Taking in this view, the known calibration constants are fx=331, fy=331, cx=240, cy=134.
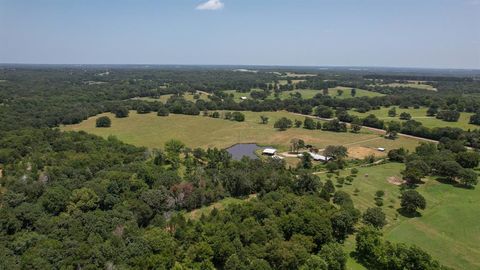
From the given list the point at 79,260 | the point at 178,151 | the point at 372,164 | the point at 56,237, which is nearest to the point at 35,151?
the point at 178,151

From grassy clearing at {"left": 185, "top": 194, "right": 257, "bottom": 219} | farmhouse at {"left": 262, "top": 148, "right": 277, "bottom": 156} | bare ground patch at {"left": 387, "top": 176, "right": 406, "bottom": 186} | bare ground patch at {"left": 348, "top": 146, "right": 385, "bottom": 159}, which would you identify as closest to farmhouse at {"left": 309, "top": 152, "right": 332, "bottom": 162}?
bare ground patch at {"left": 348, "top": 146, "right": 385, "bottom": 159}

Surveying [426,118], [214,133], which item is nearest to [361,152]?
[214,133]

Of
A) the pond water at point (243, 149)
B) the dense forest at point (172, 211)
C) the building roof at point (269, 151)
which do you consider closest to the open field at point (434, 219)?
the dense forest at point (172, 211)

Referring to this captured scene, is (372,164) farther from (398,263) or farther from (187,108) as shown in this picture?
(187,108)

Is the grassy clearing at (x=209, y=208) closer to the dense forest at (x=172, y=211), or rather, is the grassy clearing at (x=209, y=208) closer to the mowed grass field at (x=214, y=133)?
the dense forest at (x=172, y=211)

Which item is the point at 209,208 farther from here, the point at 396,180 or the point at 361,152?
the point at 361,152

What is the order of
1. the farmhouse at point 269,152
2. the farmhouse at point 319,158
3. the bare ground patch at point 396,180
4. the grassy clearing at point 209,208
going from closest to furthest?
the grassy clearing at point 209,208, the bare ground patch at point 396,180, the farmhouse at point 319,158, the farmhouse at point 269,152
